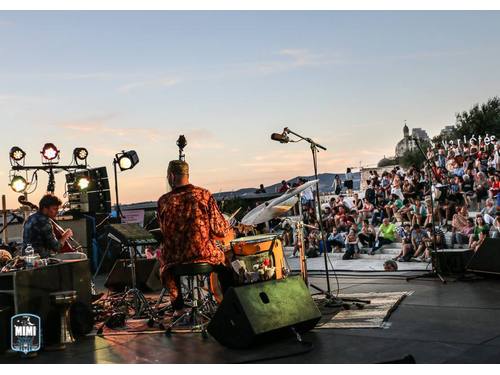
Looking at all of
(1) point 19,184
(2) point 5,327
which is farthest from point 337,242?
(2) point 5,327

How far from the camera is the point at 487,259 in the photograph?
775 cm

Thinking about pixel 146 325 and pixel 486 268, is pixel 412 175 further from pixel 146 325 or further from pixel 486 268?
pixel 146 325

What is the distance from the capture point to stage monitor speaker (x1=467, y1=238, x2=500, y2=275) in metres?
7.62

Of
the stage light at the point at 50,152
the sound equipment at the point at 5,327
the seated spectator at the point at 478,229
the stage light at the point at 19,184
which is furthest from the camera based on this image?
the stage light at the point at 50,152

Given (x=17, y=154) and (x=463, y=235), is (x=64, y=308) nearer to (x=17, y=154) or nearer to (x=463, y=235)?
(x=17, y=154)

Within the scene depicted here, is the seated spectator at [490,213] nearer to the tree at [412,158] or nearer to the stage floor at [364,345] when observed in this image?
the stage floor at [364,345]

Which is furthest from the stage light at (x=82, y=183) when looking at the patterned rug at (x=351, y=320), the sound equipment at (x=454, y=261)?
Result: the sound equipment at (x=454, y=261)

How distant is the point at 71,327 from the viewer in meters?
5.48

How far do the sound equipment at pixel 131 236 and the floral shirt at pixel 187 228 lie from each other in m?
0.37

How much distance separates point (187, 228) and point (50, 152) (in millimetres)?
8266

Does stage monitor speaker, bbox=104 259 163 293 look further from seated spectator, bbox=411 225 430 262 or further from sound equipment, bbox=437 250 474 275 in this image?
seated spectator, bbox=411 225 430 262

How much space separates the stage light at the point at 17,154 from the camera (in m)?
12.3

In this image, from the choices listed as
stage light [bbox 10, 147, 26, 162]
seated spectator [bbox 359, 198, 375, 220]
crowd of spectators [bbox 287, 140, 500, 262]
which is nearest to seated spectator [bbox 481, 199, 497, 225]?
crowd of spectators [bbox 287, 140, 500, 262]

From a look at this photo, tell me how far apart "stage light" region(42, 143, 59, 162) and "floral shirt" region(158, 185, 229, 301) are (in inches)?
313
